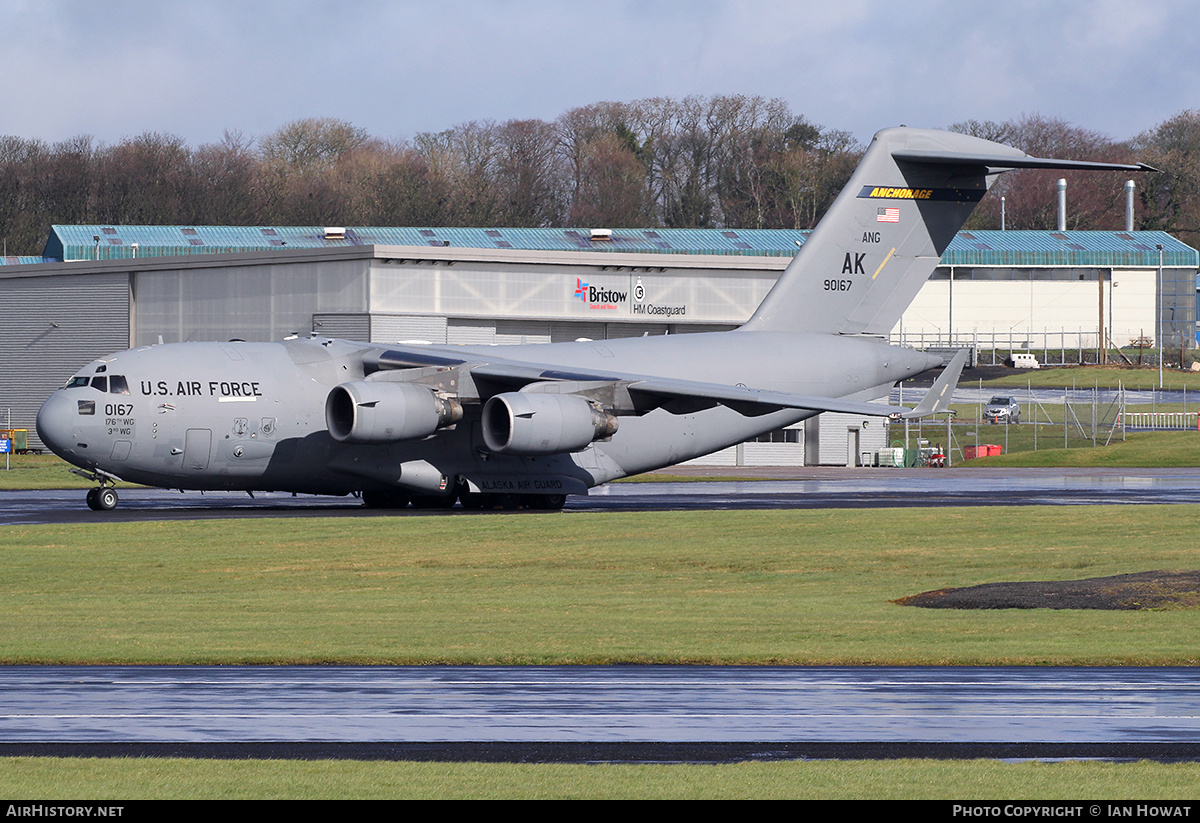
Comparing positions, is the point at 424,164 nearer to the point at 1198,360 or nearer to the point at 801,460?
the point at 1198,360

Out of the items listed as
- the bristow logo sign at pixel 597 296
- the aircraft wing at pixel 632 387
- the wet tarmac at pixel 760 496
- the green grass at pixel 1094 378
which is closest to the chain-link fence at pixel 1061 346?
the green grass at pixel 1094 378

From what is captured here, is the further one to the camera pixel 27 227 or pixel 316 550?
pixel 27 227

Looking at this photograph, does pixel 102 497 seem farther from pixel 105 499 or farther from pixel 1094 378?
pixel 1094 378

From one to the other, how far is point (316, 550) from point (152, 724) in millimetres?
13414

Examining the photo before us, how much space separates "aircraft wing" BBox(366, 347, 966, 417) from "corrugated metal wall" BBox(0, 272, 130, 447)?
91.7ft

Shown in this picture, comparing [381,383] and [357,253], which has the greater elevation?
[357,253]

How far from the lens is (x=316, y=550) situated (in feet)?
82.3

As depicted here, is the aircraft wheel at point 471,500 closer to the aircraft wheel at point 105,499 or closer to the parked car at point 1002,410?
the aircraft wheel at point 105,499

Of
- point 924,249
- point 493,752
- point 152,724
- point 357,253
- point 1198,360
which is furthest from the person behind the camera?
point 1198,360

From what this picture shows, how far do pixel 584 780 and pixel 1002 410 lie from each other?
68407 millimetres

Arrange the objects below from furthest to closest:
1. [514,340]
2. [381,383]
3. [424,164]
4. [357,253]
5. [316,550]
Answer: [424,164] → [514,340] → [357,253] → [381,383] → [316,550]

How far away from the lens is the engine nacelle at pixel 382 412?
2950 centimetres

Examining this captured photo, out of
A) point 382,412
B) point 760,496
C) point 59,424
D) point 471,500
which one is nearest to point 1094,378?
point 760,496

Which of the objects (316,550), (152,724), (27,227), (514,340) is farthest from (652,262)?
(27,227)
